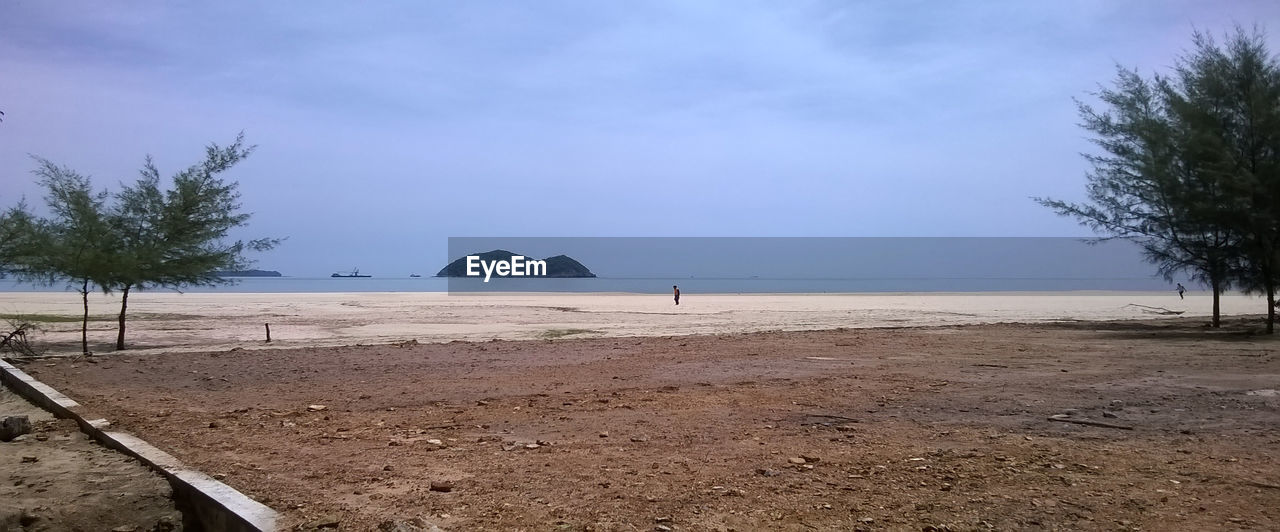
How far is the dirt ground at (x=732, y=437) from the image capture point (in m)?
5.12

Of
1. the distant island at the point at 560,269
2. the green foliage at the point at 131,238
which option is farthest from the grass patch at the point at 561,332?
the distant island at the point at 560,269

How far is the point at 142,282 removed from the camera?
19.9 m

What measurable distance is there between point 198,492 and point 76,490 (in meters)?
1.22

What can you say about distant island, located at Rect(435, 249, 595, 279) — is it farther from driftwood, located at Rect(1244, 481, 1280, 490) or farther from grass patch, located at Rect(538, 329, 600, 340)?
driftwood, located at Rect(1244, 481, 1280, 490)

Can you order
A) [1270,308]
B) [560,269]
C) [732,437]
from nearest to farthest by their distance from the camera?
[732,437], [1270,308], [560,269]

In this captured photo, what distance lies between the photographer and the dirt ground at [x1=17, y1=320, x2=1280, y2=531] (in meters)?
5.12

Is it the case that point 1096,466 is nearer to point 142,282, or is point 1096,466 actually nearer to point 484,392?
point 484,392

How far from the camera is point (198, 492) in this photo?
5.57 metres

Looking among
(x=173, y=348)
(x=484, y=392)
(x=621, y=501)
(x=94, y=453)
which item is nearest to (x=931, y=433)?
(x=621, y=501)

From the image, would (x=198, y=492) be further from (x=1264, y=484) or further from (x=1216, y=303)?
(x=1216, y=303)

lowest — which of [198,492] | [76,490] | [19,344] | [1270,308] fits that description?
[76,490]

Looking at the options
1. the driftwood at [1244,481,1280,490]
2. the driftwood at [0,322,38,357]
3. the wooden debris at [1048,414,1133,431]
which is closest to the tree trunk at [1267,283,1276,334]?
the wooden debris at [1048,414,1133,431]

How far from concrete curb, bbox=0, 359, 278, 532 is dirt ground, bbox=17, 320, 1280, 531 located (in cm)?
17

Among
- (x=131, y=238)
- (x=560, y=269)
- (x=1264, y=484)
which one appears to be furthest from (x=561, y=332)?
(x=560, y=269)
